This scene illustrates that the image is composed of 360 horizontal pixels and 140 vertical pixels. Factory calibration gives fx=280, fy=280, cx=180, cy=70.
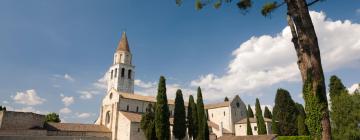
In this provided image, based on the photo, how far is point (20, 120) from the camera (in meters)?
39.2

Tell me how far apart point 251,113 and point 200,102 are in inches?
1059

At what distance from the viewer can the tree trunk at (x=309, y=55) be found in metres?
8.80

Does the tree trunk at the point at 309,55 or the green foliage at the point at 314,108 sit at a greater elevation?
the tree trunk at the point at 309,55

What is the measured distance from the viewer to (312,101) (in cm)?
932

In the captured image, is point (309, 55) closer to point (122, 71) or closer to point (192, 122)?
point (192, 122)

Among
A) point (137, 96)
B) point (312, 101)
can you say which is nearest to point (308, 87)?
point (312, 101)

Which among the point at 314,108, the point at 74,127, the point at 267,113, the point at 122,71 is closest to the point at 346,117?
the point at 314,108

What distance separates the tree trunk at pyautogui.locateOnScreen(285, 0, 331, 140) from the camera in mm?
8805

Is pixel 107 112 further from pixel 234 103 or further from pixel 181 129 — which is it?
pixel 234 103

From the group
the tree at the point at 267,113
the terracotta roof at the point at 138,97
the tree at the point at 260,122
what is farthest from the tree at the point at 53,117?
the tree at the point at 267,113

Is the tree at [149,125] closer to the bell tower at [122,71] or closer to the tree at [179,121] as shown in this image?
the tree at [179,121]

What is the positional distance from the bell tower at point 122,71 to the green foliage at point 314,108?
52448mm

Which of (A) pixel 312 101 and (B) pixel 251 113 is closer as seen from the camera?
(A) pixel 312 101

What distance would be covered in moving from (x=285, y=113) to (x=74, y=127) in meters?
35.9
